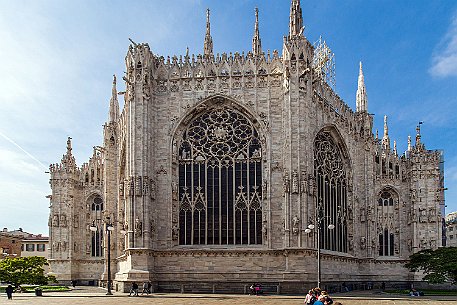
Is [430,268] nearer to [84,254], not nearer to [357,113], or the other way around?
[357,113]

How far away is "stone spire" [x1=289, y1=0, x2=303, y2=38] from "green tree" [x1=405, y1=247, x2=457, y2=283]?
2392 cm

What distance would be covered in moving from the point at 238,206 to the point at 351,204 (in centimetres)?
1552

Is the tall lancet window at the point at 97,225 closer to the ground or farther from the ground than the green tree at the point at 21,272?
farther from the ground

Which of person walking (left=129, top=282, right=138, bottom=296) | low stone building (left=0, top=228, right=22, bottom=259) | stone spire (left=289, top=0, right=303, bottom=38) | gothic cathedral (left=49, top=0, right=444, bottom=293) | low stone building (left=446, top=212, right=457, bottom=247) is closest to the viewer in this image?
person walking (left=129, top=282, right=138, bottom=296)

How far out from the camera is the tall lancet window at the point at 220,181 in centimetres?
5253

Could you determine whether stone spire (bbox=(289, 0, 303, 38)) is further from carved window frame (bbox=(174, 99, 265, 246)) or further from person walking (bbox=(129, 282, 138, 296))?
person walking (bbox=(129, 282, 138, 296))

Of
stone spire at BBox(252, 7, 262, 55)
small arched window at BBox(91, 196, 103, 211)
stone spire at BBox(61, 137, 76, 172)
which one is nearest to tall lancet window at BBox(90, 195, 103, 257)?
small arched window at BBox(91, 196, 103, 211)

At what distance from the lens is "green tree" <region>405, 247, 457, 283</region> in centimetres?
5488

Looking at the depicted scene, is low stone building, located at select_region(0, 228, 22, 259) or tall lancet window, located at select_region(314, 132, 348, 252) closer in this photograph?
tall lancet window, located at select_region(314, 132, 348, 252)

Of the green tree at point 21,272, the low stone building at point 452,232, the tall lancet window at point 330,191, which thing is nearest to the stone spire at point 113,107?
the green tree at point 21,272

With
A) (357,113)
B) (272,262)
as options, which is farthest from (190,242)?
(357,113)

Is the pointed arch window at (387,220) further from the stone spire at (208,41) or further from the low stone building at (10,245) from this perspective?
the low stone building at (10,245)

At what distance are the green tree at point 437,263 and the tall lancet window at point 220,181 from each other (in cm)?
1661

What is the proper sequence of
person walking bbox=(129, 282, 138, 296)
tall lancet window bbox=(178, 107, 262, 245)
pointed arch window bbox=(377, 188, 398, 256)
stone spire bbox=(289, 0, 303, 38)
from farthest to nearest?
1. pointed arch window bbox=(377, 188, 398, 256)
2. stone spire bbox=(289, 0, 303, 38)
3. tall lancet window bbox=(178, 107, 262, 245)
4. person walking bbox=(129, 282, 138, 296)
